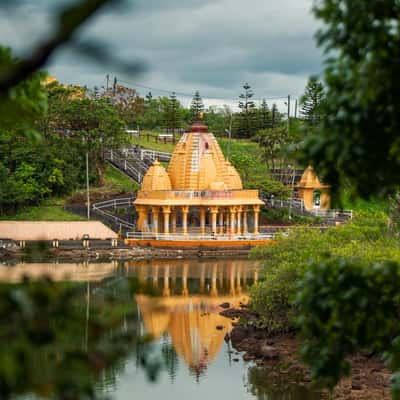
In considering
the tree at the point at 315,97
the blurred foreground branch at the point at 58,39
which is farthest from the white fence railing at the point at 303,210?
the blurred foreground branch at the point at 58,39

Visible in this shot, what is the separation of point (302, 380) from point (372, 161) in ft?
38.1

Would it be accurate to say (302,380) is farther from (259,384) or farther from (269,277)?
(269,277)

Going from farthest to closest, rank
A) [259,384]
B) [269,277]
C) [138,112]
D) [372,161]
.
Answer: [138,112] → [269,277] → [259,384] → [372,161]

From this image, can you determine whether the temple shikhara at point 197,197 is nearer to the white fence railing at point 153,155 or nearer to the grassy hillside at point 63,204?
the grassy hillside at point 63,204

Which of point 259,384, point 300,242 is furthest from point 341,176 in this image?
point 300,242

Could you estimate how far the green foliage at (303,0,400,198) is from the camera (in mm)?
3467

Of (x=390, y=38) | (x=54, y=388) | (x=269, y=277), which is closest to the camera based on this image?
(x=54, y=388)

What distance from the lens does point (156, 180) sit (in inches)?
1396

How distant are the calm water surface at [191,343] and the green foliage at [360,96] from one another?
4.00 metres

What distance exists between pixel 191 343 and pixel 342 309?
14169 mm

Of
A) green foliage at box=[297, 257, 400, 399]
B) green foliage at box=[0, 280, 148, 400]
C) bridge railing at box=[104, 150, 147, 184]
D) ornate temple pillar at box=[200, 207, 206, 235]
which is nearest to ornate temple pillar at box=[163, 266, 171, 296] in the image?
ornate temple pillar at box=[200, 207, 206, 235]

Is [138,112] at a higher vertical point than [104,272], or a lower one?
higher

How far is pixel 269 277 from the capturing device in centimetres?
1805

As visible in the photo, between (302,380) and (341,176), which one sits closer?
(341,176)
